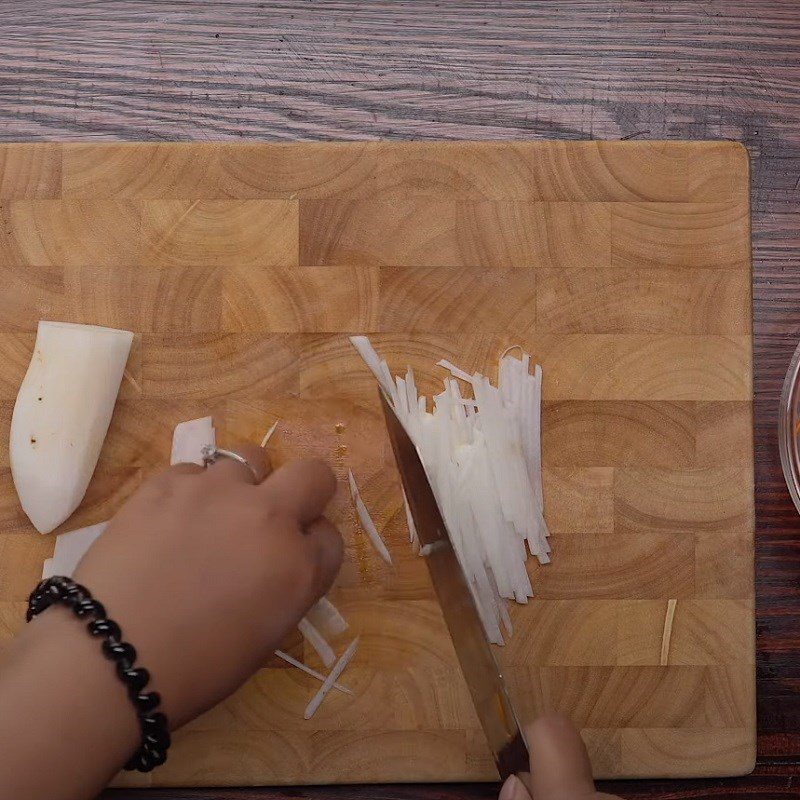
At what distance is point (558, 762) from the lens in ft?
3.30

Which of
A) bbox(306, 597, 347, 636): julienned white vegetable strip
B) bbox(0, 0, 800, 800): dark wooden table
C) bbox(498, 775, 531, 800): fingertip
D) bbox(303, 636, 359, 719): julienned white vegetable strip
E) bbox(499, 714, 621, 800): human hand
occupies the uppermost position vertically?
bbox(0, 0, 800, 800): dark wooden table

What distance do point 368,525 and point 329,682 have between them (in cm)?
24

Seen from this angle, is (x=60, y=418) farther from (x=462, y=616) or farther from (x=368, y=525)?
(x=462, y=616)

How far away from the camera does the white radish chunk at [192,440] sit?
1116 millimetres

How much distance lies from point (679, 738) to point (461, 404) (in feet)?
1.93

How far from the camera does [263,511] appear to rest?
0.99 meters

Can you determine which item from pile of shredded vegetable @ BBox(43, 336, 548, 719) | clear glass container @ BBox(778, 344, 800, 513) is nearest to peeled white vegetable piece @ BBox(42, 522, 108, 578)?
pile of shredded vegetable @ BBox(43, 336, 548, 719)

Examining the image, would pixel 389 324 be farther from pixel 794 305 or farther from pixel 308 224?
pixel 794 305

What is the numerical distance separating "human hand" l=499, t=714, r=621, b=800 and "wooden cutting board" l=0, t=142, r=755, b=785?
7 centimetres

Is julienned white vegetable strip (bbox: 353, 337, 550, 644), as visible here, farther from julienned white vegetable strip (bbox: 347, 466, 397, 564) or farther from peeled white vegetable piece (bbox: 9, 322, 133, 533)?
peeled white vegetable piece (bbox: 9, 322, 133, 533)

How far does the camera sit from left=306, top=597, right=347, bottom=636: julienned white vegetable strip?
111 cm

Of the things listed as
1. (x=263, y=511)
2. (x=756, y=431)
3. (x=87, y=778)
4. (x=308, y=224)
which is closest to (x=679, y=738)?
(x=756, y=431)

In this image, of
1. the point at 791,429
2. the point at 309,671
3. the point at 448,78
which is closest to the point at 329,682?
the point at 309,671

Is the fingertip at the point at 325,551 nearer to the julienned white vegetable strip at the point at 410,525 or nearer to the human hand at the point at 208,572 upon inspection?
the human hand at the point at 208,572
